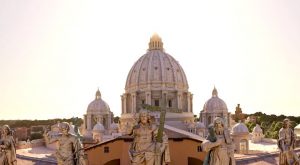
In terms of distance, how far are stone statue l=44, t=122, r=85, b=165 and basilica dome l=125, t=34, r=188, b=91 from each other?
4717 centimetres

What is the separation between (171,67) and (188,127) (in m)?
11.5

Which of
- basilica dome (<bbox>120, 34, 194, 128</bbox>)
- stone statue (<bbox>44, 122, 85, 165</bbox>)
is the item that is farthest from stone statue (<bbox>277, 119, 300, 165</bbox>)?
basilica dome (<bbox>120, 34, 194, 128</bbox>)

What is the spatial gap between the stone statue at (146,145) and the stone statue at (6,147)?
4678 mm

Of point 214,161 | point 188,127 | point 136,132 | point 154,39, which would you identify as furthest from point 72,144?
point 154,39

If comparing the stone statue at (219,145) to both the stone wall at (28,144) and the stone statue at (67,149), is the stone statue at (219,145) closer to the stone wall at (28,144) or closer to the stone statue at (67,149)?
the stone statue at (67,149)

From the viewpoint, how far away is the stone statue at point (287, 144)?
11.8m

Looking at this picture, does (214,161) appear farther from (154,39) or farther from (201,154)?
(154,39)

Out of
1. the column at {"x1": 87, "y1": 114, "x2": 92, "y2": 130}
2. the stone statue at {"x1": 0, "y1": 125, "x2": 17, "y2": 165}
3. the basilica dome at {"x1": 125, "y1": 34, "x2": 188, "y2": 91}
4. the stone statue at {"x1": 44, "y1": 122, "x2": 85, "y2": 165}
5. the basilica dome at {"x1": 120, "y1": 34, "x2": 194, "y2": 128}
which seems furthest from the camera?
the column at {"x1": 87, "y1": 114, "x2": 92, "y2": 130}

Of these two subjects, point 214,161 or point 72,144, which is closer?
point 214,161

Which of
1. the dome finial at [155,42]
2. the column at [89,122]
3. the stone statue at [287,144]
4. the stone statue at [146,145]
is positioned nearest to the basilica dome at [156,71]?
the dome finial at [155,42]

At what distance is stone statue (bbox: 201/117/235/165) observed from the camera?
7.79m

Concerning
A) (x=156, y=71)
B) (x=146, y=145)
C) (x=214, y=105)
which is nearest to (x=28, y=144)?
(x=156, y=71)

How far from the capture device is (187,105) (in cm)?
5794

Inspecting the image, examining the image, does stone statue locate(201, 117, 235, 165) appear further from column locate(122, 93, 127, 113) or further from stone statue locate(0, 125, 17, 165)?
column locate(122, 93, 127, 113)
